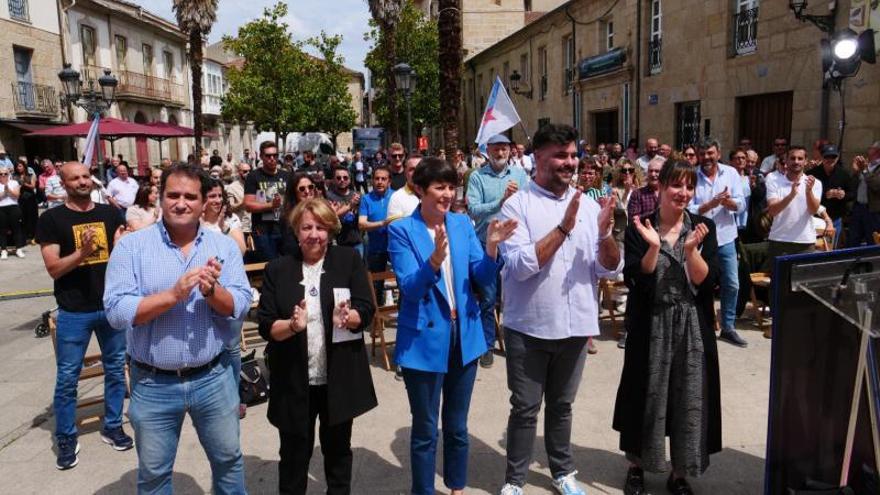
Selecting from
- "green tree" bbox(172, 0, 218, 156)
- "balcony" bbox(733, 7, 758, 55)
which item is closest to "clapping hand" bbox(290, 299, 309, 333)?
"balcony" bbox(733, 7, 758, 55)

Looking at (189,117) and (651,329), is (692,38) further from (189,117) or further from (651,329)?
(189,117)

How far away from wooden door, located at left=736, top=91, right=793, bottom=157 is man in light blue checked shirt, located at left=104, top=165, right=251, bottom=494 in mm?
11699

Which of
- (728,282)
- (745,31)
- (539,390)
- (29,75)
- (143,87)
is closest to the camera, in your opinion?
(539,390)

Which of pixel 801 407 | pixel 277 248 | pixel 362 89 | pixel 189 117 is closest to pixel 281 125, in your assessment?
pixel 189 117

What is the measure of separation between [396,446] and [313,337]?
4.90 feet

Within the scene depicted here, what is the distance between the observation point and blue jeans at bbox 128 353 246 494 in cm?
271

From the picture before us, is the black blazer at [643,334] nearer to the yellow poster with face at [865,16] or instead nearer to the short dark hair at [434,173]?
the short dark hair at [434,173]

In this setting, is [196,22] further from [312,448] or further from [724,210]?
[312,448]

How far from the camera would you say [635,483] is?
11.4 feet

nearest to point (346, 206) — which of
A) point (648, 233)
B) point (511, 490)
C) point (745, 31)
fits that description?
point (511, 490)

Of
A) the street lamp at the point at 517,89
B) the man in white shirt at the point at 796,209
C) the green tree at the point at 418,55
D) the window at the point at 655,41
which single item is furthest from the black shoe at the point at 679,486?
the green tree at the point at 418,55

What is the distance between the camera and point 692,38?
552 inches

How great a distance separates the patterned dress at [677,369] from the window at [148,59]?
34.0m

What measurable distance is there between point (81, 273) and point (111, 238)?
0.28 m
